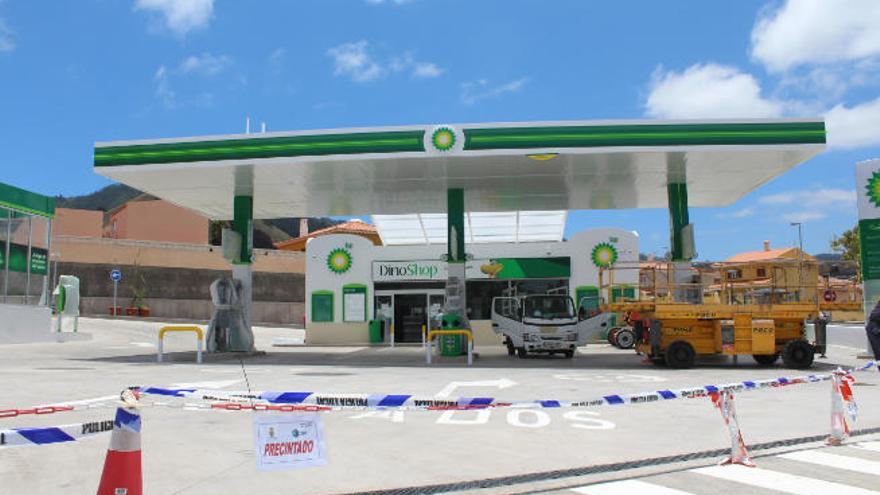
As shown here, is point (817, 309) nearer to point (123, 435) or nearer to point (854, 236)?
point (123, 435)

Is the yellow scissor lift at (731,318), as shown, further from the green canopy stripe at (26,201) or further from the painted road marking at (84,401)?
the green canopy stripe at (26,201)

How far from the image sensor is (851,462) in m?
6.98

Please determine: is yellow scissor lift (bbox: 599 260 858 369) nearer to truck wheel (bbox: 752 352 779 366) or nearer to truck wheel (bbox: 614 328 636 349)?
truck wheel (bbox: 752 352 779 366)

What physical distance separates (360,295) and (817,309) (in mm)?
17767

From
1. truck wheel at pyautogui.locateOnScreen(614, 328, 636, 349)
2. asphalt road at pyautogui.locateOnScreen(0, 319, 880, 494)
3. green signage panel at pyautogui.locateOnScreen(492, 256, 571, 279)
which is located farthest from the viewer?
green signage panel at pyautogui.locateOnScreen(492, 256, 571, 279)

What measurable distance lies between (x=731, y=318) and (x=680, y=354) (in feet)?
4.64

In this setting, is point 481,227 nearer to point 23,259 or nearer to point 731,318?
point 731,318

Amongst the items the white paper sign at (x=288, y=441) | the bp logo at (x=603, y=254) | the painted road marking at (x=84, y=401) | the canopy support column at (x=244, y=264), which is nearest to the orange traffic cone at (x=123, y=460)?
the white paper sign at (x=288, y=441)

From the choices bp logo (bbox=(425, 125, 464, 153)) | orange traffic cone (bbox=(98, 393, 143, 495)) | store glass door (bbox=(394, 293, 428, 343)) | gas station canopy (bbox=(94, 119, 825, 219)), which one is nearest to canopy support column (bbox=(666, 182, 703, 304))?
gas station canopy (bbox=(94, 119, 825, 219))

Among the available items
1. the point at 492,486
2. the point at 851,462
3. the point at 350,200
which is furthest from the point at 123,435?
the point at 350,200

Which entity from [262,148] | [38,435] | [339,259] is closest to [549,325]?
[262,148]

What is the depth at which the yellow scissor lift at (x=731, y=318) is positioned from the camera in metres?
17.2

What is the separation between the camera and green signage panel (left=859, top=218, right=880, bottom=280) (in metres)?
20.4

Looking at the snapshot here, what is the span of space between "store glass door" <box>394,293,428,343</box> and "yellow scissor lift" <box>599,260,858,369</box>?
13.2 meters
